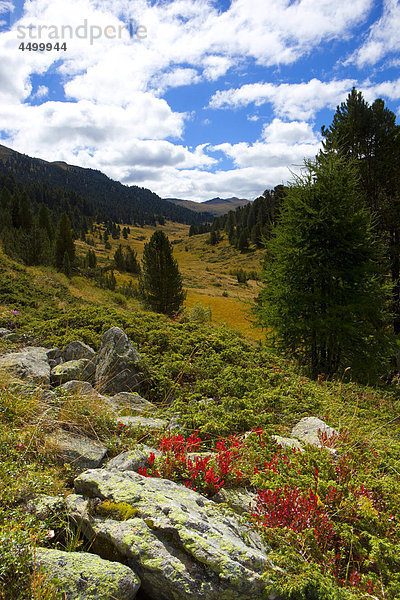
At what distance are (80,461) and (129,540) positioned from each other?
4.29 feet

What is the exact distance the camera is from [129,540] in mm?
2104

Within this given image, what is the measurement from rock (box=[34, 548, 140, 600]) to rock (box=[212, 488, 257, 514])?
1.16 m

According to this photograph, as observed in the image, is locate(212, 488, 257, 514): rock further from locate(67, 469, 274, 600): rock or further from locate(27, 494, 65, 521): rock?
locate(27, 494, 65, 521): rock

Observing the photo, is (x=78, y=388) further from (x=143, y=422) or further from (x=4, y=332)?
(x=4, y=332)

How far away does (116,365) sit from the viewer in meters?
6.21

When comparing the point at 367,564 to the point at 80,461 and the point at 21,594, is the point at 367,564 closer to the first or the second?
the point at 21,594

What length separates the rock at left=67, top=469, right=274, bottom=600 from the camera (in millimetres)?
2025

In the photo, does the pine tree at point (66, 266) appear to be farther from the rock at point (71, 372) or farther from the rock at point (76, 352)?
the rock at point (71, 372)

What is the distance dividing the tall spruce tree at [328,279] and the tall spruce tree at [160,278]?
15054mm

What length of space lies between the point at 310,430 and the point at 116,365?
147 inches

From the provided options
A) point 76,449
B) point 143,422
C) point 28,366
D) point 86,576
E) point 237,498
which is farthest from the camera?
point 28,366

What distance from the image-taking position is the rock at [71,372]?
5.57 m

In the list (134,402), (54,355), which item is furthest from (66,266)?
(134,402)

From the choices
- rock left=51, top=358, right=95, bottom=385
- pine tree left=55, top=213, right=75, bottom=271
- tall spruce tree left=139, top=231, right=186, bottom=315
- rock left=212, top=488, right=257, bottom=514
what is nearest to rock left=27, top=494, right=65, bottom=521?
rock left=212, top=488, right=257, bottom=514
